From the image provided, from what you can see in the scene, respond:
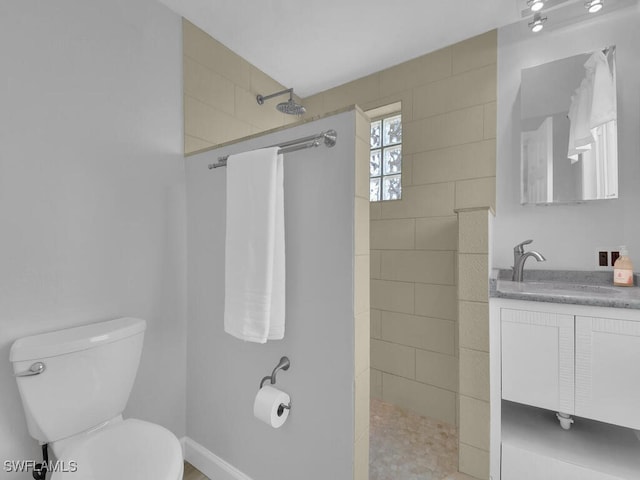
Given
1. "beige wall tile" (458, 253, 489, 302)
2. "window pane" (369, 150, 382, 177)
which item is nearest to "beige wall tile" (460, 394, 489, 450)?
"beige wall tile" (458, 253, 489, 302)

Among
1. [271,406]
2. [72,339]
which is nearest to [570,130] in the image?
[271,406]

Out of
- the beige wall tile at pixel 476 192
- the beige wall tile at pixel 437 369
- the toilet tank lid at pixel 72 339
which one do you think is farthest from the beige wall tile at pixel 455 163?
the toilet tank lid at pixel 72 339

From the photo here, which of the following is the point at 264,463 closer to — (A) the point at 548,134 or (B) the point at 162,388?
(B) the point at 162,388

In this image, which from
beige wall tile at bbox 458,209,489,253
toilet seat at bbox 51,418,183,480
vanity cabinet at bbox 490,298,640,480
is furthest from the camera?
beige wall tile at bbox 458,209,489,253

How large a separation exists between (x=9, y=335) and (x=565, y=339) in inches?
86.7

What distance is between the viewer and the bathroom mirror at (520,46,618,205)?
5.26ft

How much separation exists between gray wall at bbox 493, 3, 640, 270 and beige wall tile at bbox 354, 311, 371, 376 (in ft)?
4.08

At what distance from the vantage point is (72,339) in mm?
1119

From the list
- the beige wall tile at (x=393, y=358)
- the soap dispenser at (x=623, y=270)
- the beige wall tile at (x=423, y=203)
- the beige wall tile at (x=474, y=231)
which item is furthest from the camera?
the beige wall tile at (x=393, y=358)

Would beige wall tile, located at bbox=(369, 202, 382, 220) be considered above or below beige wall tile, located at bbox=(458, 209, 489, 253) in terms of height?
above

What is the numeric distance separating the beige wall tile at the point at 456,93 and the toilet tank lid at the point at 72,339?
216 cm

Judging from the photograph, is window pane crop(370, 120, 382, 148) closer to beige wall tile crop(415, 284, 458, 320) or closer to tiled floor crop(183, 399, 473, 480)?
beige wall tile crop(415, 284, 458, 320)

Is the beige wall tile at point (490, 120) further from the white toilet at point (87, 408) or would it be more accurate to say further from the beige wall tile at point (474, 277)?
the white toilet at point (87, 408)

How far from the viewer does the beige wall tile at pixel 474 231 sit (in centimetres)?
A: 138
